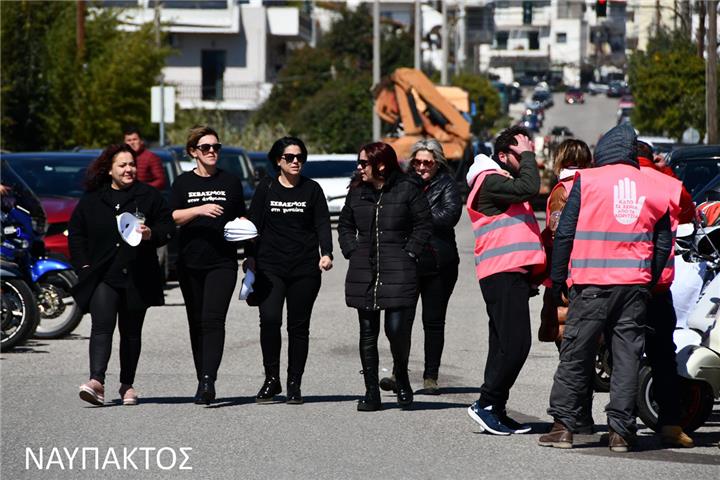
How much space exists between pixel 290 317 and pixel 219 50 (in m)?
71.6

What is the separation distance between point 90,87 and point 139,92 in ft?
7.46

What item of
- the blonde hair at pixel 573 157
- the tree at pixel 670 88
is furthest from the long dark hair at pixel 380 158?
the tree at pixel 670 88

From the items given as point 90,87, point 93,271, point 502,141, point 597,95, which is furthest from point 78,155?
point 597,95

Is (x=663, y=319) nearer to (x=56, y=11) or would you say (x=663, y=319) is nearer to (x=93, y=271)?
(x=93, y=271)

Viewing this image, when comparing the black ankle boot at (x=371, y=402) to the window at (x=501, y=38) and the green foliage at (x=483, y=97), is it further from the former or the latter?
the window at (x=501, y=38)

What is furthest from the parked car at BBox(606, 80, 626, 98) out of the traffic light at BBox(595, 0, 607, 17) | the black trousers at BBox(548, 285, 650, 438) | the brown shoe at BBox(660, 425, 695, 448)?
the black trousers at BBox(548, 285, 650, 438)

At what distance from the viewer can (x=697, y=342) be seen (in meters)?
9.76

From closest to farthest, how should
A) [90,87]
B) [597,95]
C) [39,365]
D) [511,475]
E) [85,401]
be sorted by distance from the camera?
[511,475], [85,401], [39,365], [90,87], [597,95]

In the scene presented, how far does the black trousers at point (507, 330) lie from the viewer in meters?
9.69

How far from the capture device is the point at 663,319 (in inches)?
373

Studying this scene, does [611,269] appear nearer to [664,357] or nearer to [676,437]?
[664,357]

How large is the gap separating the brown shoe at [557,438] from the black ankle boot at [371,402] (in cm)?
162

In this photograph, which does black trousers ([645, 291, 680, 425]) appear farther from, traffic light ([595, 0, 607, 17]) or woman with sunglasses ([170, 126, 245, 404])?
traffic light ([595, 0, 607, 17])

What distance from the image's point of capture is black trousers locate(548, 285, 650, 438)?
906 centimetres
